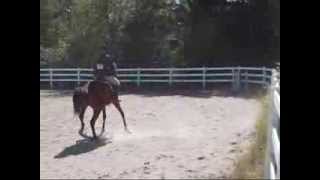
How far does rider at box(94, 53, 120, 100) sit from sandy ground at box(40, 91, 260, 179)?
0.23 m

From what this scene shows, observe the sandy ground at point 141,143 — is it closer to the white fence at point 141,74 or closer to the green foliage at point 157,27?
the white fence at point 141,74

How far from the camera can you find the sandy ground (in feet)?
10.5

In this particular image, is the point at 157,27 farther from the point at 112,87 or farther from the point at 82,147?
the point at 82,147

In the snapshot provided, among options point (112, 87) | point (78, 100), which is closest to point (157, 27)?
point (78, 100)

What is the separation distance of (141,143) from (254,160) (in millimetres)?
969

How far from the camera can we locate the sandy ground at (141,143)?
3.19 meters

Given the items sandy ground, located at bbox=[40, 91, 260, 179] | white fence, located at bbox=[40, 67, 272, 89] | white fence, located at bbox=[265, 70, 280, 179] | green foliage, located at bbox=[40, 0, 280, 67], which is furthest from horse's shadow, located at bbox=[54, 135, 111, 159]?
white fence, located at bbox=[265, 70, 280, 179]

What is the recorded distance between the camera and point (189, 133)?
4031 mm

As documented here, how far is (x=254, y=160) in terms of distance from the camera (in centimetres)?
278

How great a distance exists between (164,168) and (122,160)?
285mm

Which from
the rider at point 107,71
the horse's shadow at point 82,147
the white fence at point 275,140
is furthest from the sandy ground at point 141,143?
the white fence at point 275,140
